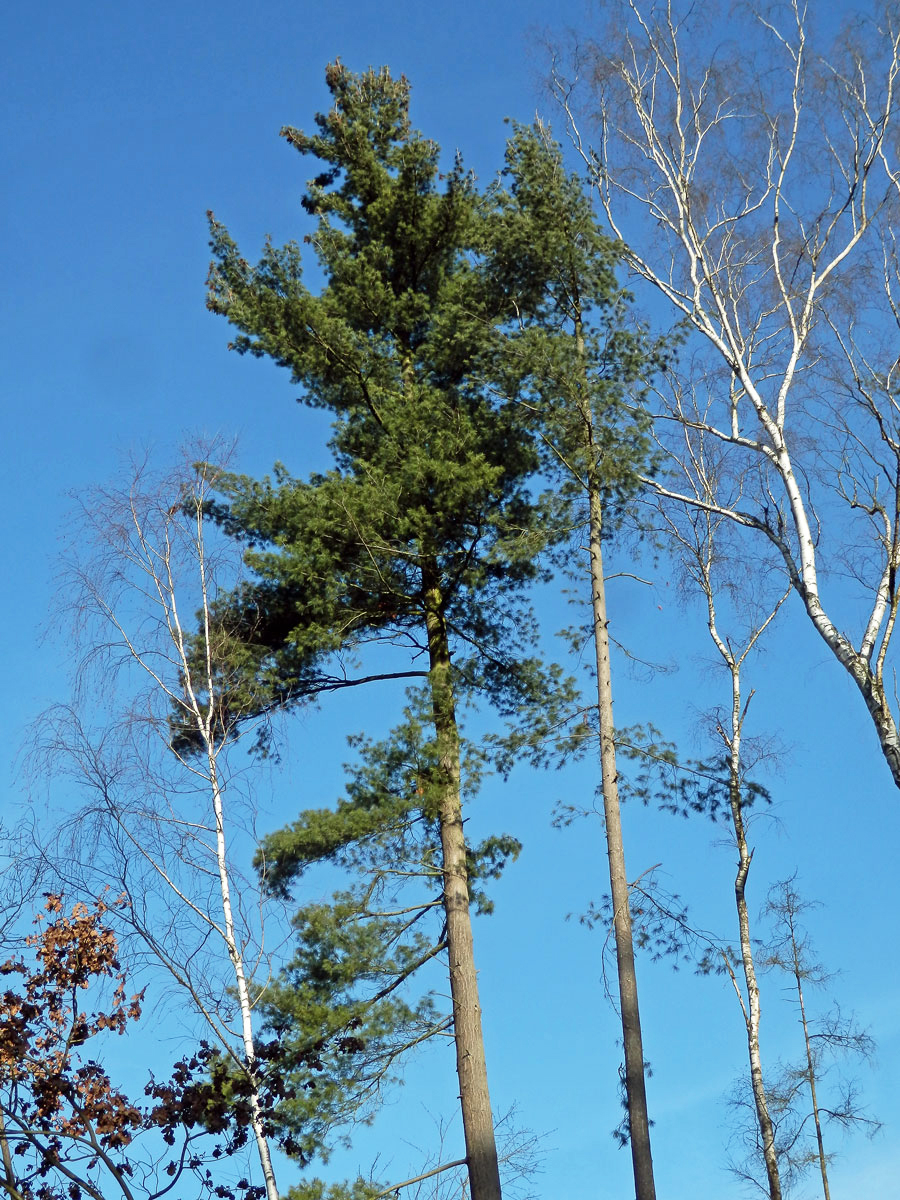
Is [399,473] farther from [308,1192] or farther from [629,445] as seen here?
[308,1192]

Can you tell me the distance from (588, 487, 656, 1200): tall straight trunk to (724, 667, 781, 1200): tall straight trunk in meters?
1.54

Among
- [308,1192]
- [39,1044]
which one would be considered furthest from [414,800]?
[39,1044]

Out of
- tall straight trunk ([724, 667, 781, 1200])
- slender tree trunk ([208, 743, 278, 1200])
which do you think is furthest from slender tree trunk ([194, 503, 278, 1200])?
tall straight trunk ([724, 667, 781, 1200])

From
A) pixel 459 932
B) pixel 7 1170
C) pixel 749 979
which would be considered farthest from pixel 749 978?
pixel 7 1170

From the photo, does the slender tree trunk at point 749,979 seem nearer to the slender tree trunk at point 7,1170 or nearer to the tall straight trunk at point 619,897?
the tall straight trunk at point 619,897

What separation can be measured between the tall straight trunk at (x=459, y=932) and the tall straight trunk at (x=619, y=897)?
5.09 feet

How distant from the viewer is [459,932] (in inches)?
497

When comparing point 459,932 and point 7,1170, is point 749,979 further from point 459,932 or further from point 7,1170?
point 7,1170

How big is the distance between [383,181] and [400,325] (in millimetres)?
1853

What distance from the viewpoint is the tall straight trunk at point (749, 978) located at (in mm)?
13383

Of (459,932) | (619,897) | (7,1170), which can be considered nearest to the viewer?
(7,1170)

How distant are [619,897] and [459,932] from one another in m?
1.81

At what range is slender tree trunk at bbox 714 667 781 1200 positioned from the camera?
527 inches

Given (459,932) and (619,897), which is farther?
(459,932)
